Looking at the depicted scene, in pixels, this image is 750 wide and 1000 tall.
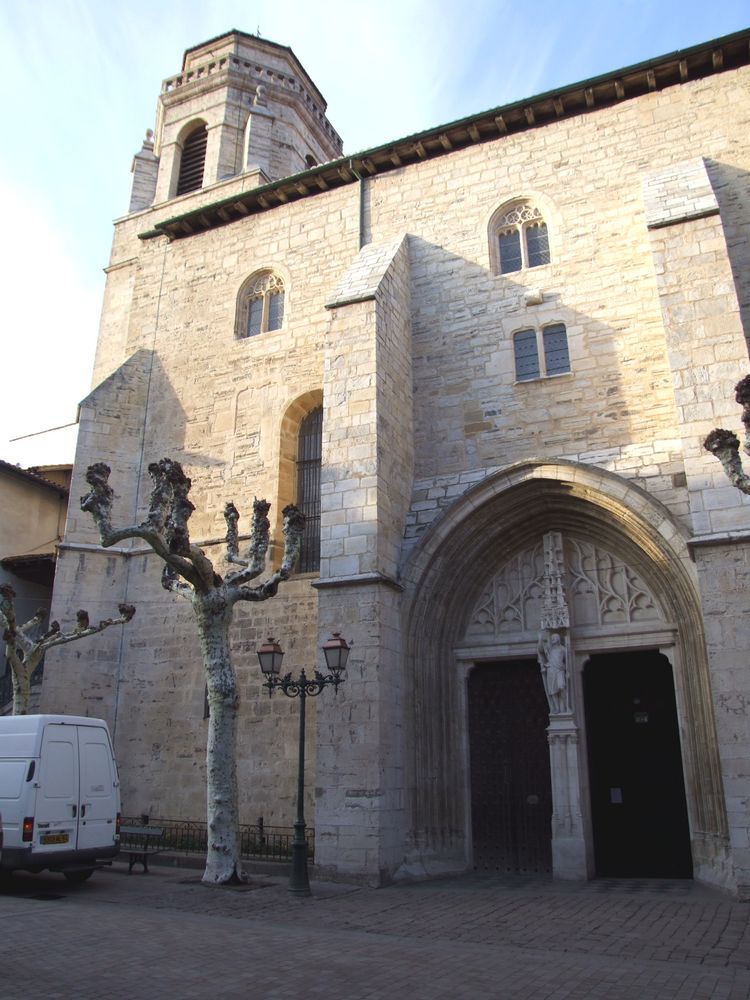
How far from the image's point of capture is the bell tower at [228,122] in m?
21.6

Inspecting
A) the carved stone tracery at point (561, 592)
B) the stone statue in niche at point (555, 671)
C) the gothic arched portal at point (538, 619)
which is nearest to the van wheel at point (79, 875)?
the gothic arched portal at point (538, 619)

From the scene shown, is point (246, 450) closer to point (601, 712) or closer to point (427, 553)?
point (427, 553)

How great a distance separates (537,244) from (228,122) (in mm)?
12524

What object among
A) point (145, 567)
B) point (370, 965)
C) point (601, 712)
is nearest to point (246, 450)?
point (145, 567)

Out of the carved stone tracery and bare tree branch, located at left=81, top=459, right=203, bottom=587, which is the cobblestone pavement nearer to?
the carved stone tracery

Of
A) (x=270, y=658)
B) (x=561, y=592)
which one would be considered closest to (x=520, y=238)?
(x=561, y=592)

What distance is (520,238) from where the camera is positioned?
13.5 metres

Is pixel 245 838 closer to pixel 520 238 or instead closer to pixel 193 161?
pixel 520 238

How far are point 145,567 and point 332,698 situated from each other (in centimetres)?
593

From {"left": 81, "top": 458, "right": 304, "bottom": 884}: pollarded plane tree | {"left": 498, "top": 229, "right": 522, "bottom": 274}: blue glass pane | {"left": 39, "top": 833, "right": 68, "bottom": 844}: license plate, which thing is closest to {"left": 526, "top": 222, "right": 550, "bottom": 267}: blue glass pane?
{"left": 498, "top": 229, "right": 522, "bottom": 274}: blue glass pane

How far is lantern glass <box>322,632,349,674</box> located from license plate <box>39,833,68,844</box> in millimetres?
3497

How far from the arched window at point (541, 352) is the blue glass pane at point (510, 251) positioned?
1.40 metres

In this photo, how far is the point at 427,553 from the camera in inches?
457

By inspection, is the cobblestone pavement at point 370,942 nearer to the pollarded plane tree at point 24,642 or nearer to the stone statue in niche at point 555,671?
the stone statue in niche at point 555,671
